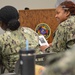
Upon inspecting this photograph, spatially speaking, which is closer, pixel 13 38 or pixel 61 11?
pixel 13 38

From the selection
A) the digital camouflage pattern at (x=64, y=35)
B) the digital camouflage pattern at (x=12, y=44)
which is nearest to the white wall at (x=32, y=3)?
the digital camouflage pattern at (x=64, y=35)

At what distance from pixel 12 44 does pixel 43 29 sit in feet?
4.30

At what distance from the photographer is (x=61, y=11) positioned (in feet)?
6.80

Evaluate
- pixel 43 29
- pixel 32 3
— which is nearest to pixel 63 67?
pixel 43 29

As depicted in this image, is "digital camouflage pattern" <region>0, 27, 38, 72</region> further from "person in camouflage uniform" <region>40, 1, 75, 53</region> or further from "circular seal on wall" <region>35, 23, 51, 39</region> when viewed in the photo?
"circular seal on wall" <region>35, 23, 51, 39</region>

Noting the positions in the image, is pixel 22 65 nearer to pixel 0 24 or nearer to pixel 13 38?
pixel 13 38

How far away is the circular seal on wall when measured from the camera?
2.98 metres

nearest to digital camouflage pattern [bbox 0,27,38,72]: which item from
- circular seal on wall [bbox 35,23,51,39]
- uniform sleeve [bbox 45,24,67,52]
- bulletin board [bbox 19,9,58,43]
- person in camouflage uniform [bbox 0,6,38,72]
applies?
person in camouflage uniform [bbox 0,6,38,72]

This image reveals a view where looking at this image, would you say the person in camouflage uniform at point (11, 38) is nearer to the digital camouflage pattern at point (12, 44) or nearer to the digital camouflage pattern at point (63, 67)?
the digital camouflage pattern at point (12, 44)

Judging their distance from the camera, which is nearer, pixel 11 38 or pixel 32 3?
pixel 11 38

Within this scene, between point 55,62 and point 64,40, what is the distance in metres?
1.62

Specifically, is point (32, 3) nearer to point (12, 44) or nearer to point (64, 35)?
point (64, 35)

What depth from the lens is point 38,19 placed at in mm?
3242

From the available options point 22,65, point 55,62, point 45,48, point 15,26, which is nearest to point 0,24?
point 15,26
